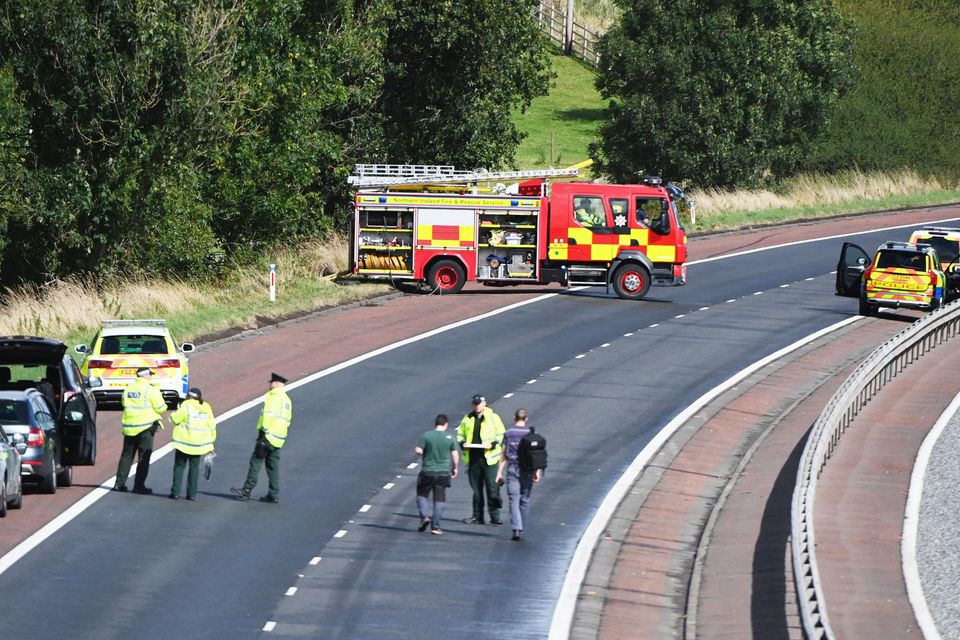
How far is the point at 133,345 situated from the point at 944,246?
25.6m

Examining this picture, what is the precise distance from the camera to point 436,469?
20062mm

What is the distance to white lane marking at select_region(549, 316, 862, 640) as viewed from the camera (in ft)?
55.8

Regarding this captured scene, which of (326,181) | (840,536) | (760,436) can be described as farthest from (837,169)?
(840,536)

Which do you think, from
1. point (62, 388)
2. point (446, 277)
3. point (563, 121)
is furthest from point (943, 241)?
point (563, 121)

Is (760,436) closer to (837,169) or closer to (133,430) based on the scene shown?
(133,430)

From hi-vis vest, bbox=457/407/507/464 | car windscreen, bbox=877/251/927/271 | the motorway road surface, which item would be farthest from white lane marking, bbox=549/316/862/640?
car windscreen, bbox=877/251/927/271

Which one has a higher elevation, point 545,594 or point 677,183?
point 677,183

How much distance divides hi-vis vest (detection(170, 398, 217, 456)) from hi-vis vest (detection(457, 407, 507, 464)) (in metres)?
3.42

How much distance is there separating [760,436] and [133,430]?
11.4m

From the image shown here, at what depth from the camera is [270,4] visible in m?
42.6

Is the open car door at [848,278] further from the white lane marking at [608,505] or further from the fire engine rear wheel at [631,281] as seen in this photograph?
the white lane marking at [608,505]

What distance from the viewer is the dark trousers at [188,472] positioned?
21.4 metres

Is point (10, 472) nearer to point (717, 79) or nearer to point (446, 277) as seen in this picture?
point (446, 277)

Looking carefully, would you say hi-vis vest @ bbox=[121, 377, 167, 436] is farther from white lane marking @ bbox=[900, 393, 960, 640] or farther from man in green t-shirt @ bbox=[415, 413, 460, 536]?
white lane marking @ bbox=[900, 393, 960, 640]
